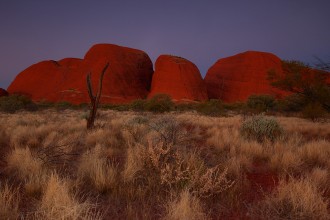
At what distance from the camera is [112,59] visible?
5872 centimetres

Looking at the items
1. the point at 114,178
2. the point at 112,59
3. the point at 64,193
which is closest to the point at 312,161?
the point at 114,178

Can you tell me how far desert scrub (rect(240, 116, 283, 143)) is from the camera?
8.29 metres

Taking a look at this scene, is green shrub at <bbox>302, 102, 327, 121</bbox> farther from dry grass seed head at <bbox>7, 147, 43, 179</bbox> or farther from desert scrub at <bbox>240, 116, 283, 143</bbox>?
dry grass seed head at <bbox>7, 147, 43, 179</bbox>

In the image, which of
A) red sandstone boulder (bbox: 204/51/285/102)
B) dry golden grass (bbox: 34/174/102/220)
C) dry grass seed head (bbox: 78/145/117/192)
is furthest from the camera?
red sandstone boulder (bbox: 204/51/285/102)

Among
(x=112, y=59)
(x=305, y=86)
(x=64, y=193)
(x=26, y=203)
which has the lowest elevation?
(x=26, y=203)

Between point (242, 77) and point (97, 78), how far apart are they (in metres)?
31.9

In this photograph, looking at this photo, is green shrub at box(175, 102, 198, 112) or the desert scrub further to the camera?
green shrub at box(175, 102, 198, 112)

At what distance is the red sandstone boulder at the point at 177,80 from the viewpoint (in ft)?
178

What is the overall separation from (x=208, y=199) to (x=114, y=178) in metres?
1.28

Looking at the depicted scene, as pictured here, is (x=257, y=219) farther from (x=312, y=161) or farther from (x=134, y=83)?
(x=134, y=83)

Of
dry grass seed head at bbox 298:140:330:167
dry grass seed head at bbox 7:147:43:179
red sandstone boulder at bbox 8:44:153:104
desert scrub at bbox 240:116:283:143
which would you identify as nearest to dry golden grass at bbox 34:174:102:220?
dry grass seed head at bbox 7:147:43:179

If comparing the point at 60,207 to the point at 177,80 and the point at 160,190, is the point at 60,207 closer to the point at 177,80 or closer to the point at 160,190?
the point at 160,190

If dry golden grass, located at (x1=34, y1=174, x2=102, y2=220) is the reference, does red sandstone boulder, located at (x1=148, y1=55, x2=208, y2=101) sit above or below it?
above

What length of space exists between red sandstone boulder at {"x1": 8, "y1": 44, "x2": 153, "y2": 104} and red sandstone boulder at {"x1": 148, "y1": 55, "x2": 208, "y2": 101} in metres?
3.74
